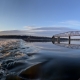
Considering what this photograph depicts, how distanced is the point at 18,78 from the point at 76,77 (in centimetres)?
239

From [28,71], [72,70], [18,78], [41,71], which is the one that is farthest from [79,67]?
[18,78]

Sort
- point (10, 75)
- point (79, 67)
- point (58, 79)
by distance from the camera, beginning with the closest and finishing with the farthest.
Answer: point (58, 79)
point (10, 75)
point (79, 67)

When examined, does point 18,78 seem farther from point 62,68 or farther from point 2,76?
point 62,68

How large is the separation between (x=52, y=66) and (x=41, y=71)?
965mm

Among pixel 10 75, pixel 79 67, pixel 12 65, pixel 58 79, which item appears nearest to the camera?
pixel 58 79

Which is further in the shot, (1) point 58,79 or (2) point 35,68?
(2) point 35,68

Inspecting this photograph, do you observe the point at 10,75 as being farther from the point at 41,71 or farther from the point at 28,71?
the point at 41,71

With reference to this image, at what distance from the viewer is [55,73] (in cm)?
778

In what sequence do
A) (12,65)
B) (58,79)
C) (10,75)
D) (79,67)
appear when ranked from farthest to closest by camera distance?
(12,65), (79,67), (10,75), (58,79)

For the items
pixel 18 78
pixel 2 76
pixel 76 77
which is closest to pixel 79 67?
pixel 76 77

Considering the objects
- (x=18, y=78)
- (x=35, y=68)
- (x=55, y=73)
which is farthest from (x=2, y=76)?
(x=55, y=73)

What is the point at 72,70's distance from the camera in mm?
8102

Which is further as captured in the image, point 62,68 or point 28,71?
point 62,68

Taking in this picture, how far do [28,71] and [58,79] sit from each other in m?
1.53
